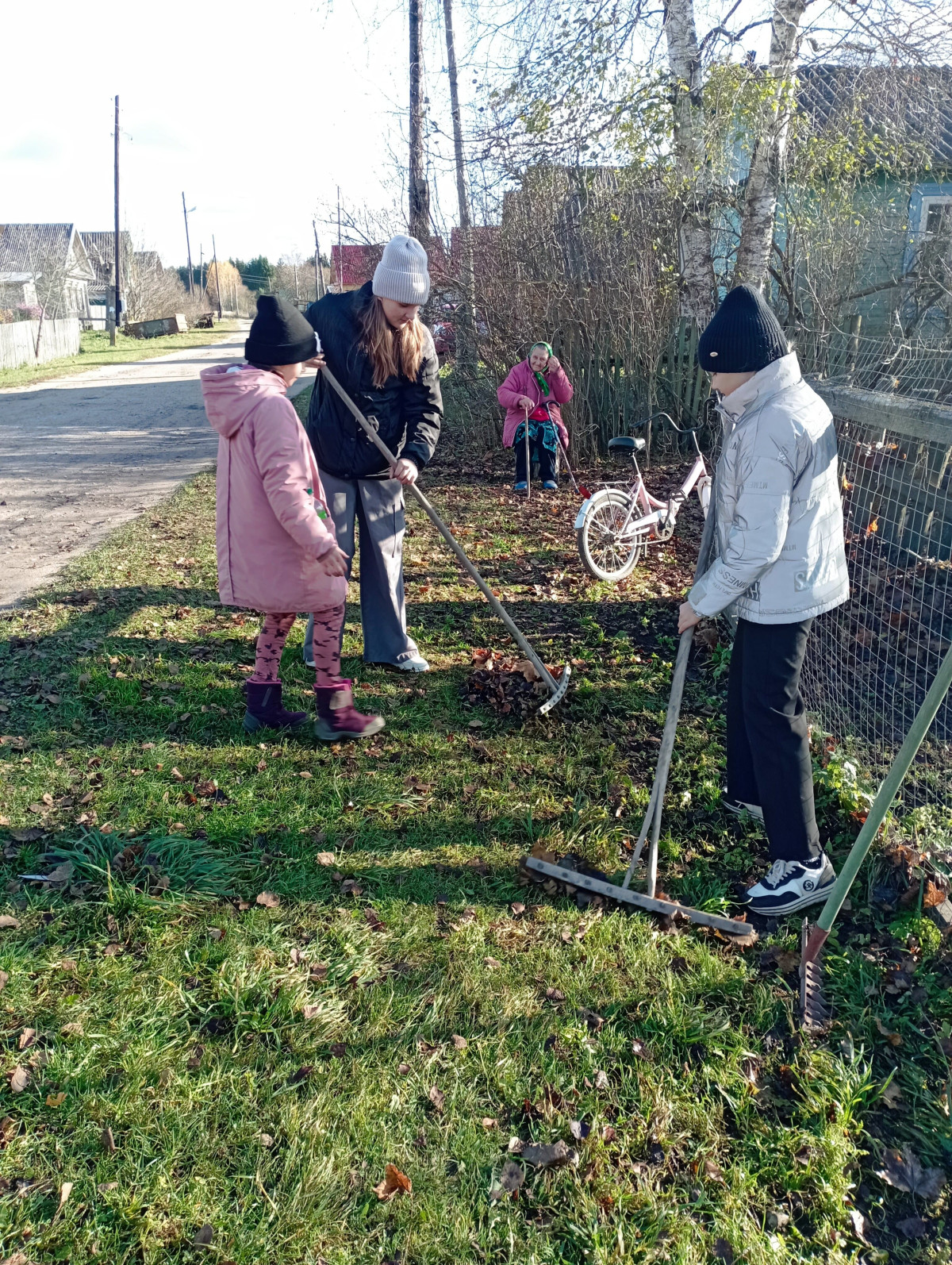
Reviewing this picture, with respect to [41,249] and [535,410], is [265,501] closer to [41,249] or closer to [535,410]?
[535,410]

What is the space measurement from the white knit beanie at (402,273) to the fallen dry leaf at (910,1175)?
3.71 meters

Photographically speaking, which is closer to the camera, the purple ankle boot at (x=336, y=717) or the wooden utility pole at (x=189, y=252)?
the purple ankle boot at (x=336, y=717)

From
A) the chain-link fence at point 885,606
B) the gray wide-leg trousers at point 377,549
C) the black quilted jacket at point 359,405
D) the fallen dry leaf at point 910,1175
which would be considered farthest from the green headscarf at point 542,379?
the fallen dry leaf at point 910,1175

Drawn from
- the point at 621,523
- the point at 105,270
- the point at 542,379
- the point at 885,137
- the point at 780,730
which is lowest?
the point at 780,730

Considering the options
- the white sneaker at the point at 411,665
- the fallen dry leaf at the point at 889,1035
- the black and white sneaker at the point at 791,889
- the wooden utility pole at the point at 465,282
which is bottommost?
the fallen dry leaf at the point at 889,1035

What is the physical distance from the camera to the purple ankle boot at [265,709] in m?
4.48

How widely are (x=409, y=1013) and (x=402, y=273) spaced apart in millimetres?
3191

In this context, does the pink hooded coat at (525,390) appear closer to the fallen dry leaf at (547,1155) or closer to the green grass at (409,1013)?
the green grass at (409,1013)

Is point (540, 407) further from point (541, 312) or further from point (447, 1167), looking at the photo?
point (447, 1167)

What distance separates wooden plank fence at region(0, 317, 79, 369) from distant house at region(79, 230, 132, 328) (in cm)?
1350

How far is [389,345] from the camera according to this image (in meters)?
4.52

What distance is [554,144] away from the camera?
10156 millimetres

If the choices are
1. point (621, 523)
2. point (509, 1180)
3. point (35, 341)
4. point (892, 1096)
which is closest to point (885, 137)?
point (621, 523)

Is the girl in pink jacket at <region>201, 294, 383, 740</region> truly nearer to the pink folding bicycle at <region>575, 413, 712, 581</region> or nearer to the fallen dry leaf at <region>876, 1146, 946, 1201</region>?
the fallen dry leaf at <region>876, 1146, 946, 1201</region>
